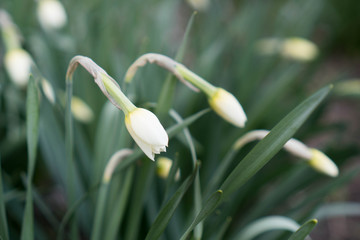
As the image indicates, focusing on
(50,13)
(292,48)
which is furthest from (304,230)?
(292,48)

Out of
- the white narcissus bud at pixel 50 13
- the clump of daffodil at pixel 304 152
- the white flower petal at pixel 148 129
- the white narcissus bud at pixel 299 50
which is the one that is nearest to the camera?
the white flower petal at pixel 148 129

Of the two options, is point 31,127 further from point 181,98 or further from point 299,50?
point 299,50

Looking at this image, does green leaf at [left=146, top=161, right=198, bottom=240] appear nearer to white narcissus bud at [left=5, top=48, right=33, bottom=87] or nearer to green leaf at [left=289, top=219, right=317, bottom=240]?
green leaf at [left=289, top=219, right=317, bottom=240]

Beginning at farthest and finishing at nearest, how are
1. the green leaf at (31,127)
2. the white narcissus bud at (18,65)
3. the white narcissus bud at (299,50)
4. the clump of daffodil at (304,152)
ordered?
the white narcissus bud at (299,50) → the white narcissus bud at (18,65) → the clump of daffodil at (304,152) → the green leaf at (31,127)

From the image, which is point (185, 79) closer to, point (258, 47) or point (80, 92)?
point (80, 92)

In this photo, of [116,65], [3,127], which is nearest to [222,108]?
[116,65]

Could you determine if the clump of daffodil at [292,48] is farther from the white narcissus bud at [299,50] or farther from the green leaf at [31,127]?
the green leaf at [31,127]

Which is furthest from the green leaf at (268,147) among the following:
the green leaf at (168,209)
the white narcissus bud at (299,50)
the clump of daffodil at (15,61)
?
the white narcissus bud at (299,50)
